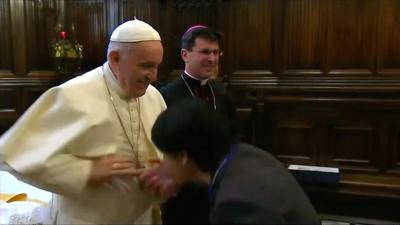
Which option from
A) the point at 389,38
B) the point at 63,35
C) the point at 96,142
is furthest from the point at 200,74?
the point at 63,35

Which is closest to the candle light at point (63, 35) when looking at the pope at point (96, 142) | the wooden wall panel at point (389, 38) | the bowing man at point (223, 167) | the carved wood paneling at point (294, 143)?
the carved wood paneling at point (294, 143)

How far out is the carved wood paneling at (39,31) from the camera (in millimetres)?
5949

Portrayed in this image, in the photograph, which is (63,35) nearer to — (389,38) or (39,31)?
(39,31)

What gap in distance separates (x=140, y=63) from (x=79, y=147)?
398 millimetres

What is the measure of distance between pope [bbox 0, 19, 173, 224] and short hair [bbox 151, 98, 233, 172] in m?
0.28

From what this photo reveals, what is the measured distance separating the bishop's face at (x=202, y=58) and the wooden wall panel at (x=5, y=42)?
3755 millimetres

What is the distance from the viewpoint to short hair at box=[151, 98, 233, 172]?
50.5 inches

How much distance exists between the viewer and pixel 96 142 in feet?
5.66

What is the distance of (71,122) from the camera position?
1719mm

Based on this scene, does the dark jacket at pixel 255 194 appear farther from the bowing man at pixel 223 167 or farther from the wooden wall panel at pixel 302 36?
the wooden wall panel at pixel 302 36

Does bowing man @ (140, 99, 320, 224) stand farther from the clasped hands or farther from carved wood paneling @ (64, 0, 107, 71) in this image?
carved wood paneling @ (64, 0, 107, 71)

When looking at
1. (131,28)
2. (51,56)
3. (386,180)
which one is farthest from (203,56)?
(51,56)

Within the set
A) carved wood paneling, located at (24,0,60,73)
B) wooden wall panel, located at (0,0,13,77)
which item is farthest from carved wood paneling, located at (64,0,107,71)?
wooden wall panel, located at (0,0,13,77)

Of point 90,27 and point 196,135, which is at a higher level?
point 90,27
